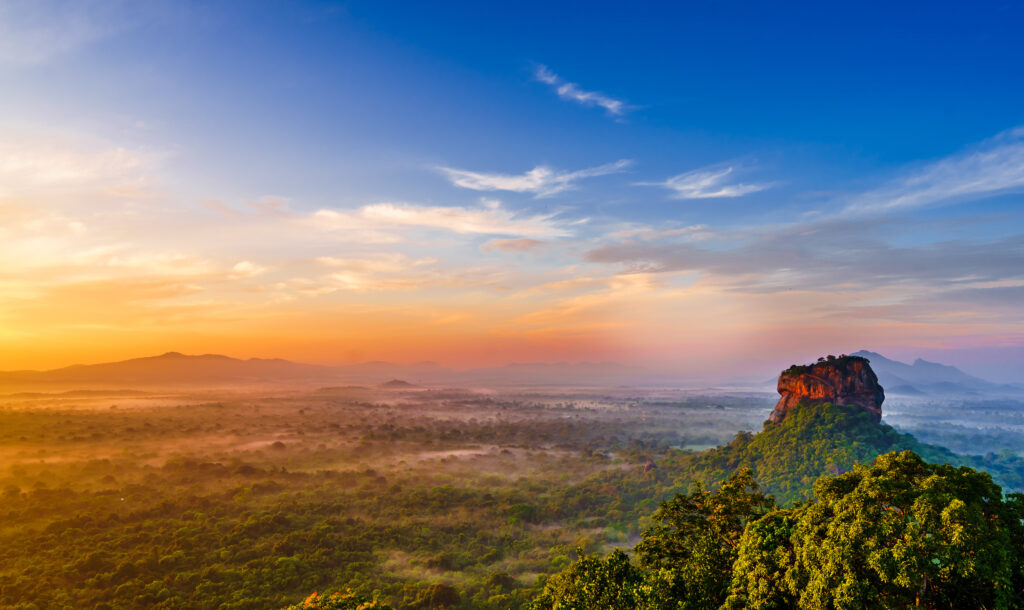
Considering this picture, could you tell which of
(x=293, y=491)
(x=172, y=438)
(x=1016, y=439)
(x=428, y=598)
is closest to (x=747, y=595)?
(x=428, y=598)

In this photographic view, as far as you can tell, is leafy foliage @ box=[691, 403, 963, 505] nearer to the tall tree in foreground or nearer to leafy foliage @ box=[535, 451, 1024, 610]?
leafy foliage @ box=[535, 451, 1024, 610]

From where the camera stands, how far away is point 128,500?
7738 cm

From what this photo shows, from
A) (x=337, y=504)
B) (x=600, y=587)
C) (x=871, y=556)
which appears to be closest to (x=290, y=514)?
(x=337, y=504)

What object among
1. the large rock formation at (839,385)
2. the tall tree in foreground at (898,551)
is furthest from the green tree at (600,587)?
the large rock formation at (839,385)

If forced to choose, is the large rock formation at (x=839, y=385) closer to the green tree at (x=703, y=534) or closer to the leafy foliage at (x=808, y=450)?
the leafy foliage at (x=808, y=450)

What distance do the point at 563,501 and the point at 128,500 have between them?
74.8 metres

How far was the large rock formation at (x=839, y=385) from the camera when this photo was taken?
103500 millimetres

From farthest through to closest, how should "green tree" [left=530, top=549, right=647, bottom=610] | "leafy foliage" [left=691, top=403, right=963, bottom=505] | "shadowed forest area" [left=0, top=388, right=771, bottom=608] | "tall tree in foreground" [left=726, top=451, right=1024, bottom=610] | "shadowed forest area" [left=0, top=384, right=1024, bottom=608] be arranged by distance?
"leafy foliage" [left=691, top=403, right=963, bottom=505] → "shadowed forest area" [left=0, top=384, right=1024, bottom=608] → "shadowed forest area" [left=0, top=388, right=771, bottom=608] → "green tree" [left=530, top=549, right=647, bottom=610] → "tall tree in foreground" [left=726, top=451, right=1024, bottom=610]

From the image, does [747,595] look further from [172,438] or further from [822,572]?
[172,438]

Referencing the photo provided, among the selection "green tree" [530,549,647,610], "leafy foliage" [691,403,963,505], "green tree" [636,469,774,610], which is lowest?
"leafy foliage" [691,403,963,505]

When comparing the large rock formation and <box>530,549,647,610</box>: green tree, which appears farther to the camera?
the large rock formation

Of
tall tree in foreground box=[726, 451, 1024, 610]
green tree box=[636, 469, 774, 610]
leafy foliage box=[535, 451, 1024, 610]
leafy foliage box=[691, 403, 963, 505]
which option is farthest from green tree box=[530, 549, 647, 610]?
leafy foliage box=[691, 403, 963, 505]

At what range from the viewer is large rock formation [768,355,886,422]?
340 ft

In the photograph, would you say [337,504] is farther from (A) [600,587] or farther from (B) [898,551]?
(B) [898,551]
